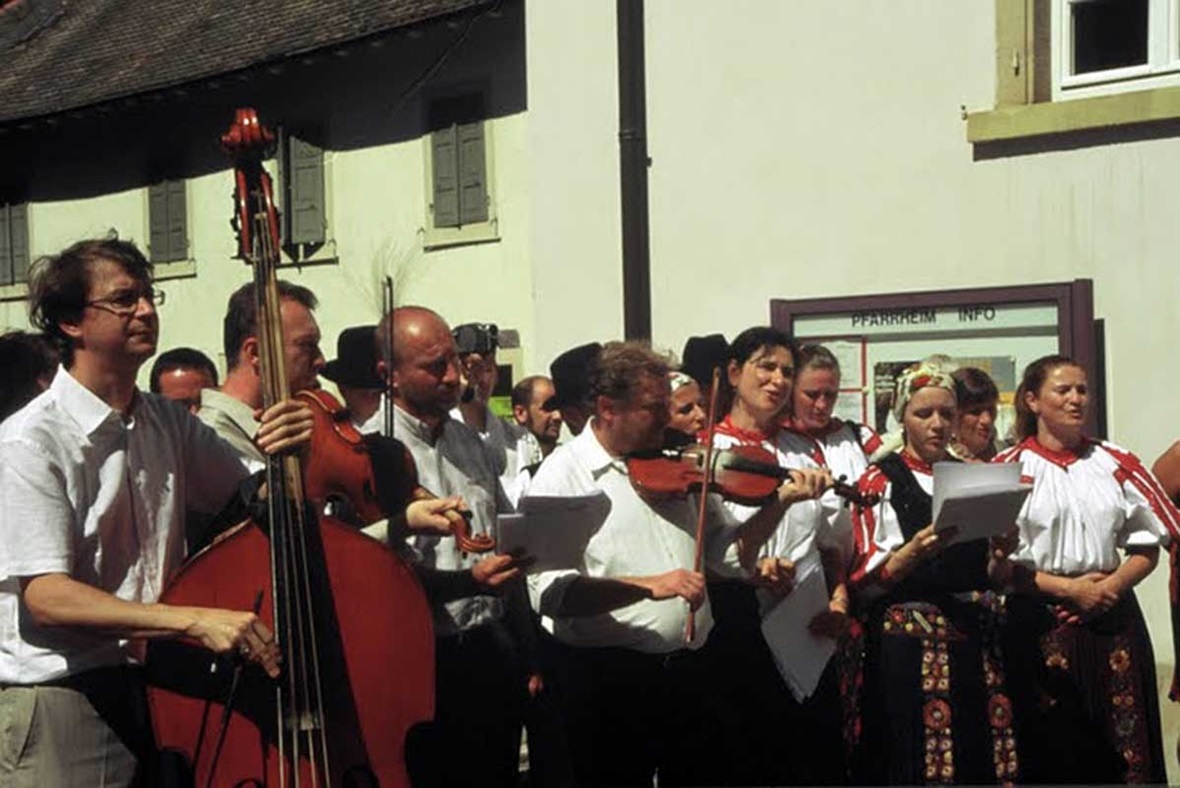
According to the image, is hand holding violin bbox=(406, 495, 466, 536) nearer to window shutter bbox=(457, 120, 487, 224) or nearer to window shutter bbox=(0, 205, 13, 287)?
window shutter bbox=(457, 120, 487, 224)

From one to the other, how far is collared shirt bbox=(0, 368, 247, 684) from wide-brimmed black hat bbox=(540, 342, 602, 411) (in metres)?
2.05

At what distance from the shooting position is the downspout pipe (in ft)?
40.8

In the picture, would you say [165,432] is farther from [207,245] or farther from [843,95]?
[207,245]

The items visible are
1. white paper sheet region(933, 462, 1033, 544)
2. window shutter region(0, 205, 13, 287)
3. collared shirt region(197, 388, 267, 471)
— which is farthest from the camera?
window shutter region(0, 205, 13, 287)

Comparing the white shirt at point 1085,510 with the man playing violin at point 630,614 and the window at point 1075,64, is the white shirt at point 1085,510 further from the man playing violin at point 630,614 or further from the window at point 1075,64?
the window at point 1075,64

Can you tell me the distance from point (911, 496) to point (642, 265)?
590cm

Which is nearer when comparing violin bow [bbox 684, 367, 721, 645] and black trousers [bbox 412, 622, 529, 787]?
black trousers [bbox 412, 622, 529, 787]

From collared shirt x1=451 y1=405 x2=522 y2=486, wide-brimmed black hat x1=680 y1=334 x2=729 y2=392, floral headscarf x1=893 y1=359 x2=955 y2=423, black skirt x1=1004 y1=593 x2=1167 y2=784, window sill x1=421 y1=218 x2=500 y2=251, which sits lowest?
black skirt x1=1004 y1=593 x2=1167 y2=784

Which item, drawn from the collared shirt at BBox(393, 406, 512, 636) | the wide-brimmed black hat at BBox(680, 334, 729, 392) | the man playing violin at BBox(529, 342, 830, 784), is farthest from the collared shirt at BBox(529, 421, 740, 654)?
the wide-brimmed black hat at BBox(680, 334, 729, 392)

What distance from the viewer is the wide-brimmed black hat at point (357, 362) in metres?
6.10

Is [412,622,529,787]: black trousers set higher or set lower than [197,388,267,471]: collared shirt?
Answer: lower

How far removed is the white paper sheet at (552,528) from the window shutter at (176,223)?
14.6 m

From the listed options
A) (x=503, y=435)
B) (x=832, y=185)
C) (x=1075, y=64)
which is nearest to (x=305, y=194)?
(x=832, y=185)

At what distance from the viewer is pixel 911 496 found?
6805 millimetres
